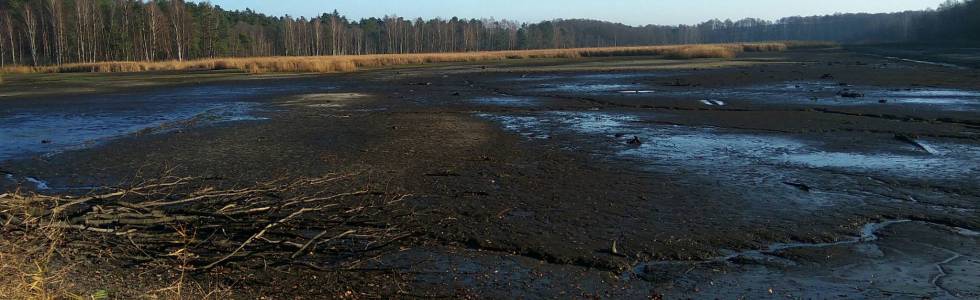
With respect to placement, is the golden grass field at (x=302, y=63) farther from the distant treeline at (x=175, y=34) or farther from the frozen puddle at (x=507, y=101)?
the frozen puddle at (x=507, y=101)

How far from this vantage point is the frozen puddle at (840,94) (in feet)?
59.8

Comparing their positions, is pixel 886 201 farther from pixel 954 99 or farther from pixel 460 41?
pixel 460 41

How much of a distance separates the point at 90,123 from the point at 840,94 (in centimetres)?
1999

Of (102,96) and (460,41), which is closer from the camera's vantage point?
(102,96)

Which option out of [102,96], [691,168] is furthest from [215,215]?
[102,96]

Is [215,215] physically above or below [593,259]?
above

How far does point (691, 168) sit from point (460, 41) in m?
129

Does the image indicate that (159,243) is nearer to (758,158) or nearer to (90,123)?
(758,158)

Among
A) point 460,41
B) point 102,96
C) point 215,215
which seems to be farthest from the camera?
point 460,41

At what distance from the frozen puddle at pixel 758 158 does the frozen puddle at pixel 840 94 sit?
6775 mm

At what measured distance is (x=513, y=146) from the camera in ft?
40.4

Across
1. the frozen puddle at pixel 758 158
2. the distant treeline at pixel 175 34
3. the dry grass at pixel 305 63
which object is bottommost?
the frozen puddle at pixel 758 158

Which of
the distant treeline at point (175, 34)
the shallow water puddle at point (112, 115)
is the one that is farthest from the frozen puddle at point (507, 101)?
the distant treeline at point (175, 34)

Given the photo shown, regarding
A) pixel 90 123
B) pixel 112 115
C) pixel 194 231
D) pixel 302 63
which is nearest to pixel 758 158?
pixel 194 231
